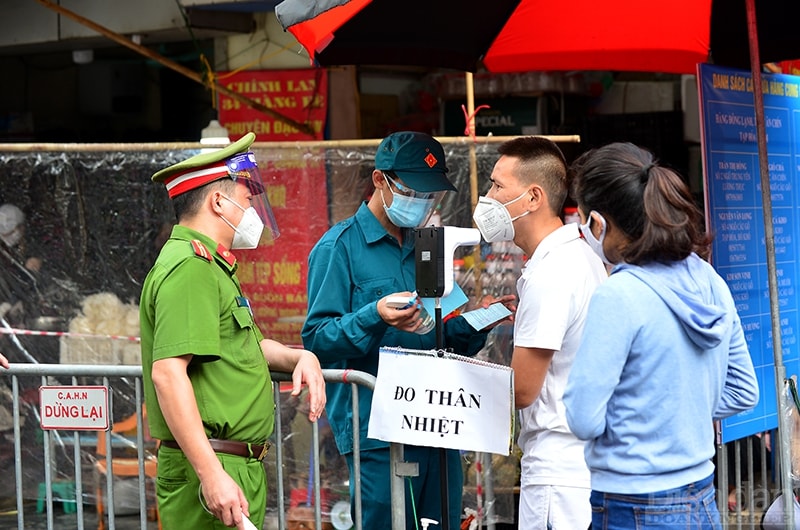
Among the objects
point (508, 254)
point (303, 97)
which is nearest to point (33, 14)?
point (303, 97)

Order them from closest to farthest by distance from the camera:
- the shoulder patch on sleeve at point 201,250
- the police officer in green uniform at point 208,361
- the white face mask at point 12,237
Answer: the police officer in green uniform at point 208,361
the shoulder patch on sleeve at point 201,250
the white face mask at point 12,237

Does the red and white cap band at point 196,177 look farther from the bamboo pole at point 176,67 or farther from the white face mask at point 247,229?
the bamboo pole at point 176,67

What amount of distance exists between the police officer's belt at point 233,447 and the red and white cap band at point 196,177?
0.83 meters

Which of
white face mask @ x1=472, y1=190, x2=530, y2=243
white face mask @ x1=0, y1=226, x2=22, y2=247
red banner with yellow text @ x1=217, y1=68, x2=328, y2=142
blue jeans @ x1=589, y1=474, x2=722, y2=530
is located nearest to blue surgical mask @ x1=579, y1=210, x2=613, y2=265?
blue jeans @ x1=589, y1=474, x2=722, y2=530

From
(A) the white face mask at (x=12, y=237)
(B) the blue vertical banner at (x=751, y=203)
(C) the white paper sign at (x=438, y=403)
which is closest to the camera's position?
(C) the white paper sign at (x=438, y=403)

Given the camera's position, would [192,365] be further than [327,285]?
No

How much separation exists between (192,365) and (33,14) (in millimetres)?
7435

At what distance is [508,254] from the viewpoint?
19.7 ft

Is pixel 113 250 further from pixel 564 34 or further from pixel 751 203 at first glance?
pixel 751 203

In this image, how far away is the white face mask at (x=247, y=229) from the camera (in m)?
3.68

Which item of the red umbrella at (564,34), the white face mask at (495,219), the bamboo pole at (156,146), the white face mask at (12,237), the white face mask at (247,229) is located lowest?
the white face mask at (247,229)

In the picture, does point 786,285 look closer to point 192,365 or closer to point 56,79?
point 192,365

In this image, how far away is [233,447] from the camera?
3.50 meters

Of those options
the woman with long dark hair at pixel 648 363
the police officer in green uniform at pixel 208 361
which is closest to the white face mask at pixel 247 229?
the police officer in green uniform at pixel 208 361
